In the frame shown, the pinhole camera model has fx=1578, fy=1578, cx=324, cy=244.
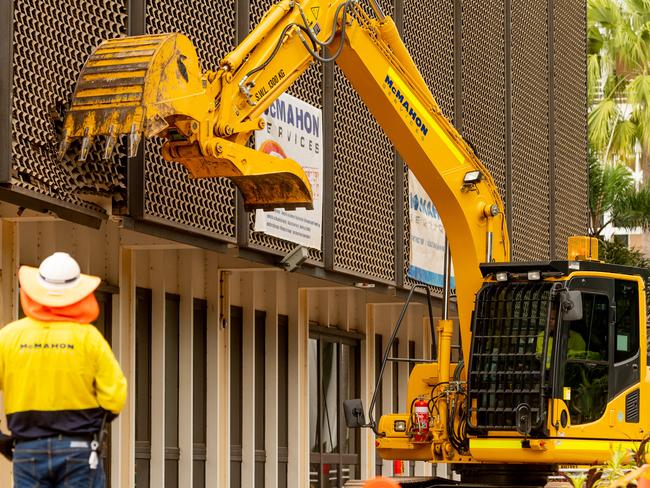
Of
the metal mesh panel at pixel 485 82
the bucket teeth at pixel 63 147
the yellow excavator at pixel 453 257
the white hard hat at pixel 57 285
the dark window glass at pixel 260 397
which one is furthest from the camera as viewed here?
the metal mesh panel at pixel 485 82

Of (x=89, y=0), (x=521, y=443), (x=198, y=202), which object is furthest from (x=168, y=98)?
(x=521, y=443)

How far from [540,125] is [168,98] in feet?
54.3

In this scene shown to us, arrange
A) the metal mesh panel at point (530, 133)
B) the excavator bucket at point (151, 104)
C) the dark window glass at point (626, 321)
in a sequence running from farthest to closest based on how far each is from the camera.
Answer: the metal mesh panel at point (530, 133), the dark window glass at point (626, 321), the excavator bucket at point (151, 104)

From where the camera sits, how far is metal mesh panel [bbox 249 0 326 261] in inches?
748

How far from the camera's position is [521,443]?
15672 millimetres

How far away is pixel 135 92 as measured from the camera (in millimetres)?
14547

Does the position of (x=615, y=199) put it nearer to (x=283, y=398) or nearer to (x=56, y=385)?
(x=283, y=398)

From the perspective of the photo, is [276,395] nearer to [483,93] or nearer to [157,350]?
[157,350]

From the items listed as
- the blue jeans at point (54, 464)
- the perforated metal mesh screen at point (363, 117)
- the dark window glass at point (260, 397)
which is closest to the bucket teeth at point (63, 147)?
the perforated metal mesh screen at point (363, 117)

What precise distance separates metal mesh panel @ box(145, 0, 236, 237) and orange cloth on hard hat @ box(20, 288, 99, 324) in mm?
6903

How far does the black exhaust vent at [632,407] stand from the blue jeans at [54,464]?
8.48 metres

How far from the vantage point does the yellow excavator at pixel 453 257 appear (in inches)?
584

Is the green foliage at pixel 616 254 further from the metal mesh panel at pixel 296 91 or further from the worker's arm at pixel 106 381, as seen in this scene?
the worker's arm at pixel 106 381

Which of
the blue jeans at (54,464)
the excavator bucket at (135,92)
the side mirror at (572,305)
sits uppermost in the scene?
the excavator bucket at (135,92)
